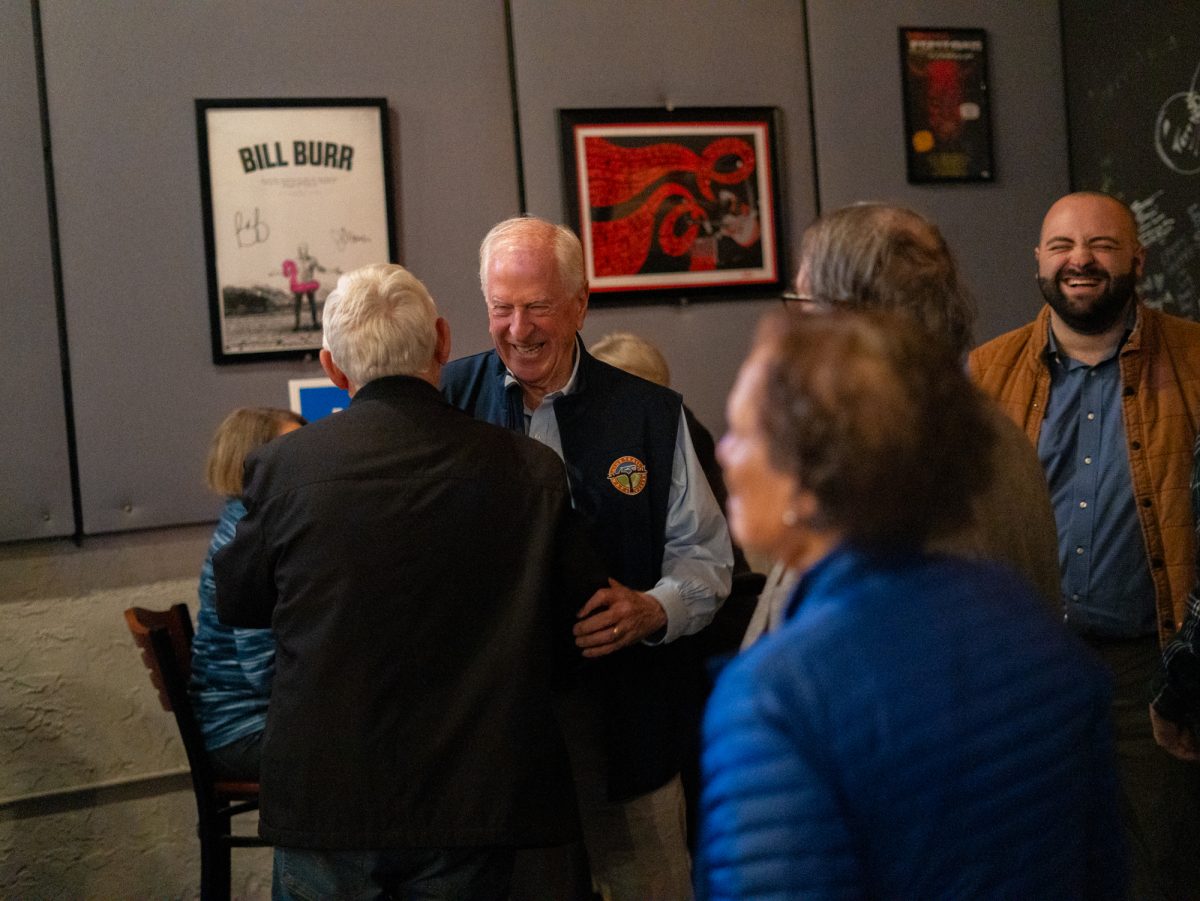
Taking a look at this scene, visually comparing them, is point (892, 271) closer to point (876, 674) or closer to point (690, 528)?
point (876, 674)

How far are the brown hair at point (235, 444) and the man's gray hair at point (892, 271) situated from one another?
1746mm

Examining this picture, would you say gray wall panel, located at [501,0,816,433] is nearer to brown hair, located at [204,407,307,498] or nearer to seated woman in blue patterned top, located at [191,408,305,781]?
brown hair, located at [204,407,307,498]

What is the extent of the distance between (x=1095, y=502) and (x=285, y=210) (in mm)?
2259

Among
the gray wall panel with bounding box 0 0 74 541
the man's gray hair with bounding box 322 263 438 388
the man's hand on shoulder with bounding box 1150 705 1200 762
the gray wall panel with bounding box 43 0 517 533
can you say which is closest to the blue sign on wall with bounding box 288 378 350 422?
the gray wall panel with bounding box 43 0 517 533

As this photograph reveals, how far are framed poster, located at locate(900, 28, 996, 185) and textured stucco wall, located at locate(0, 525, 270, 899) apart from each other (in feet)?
8.45

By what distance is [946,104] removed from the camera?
3.75m

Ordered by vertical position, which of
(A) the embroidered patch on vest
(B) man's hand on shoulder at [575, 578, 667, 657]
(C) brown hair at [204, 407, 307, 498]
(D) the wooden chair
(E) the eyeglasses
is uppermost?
(E) the eyeglasses

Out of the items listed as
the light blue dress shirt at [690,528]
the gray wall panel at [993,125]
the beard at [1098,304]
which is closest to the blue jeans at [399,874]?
the light blue dress shirt at [690,528]

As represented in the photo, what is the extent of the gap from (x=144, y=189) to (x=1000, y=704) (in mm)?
2835

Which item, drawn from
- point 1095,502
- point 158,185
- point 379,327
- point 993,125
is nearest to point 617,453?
point 379,327

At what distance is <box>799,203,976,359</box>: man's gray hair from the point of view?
4.88 feet

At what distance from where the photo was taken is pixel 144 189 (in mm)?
3102

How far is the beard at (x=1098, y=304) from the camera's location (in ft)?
8.38
